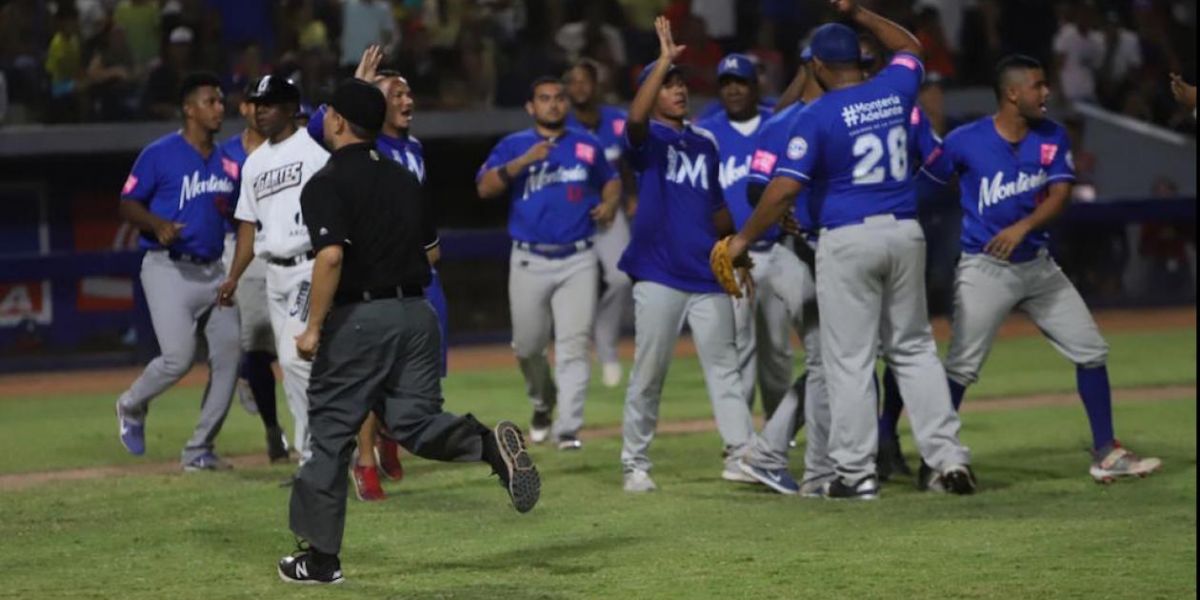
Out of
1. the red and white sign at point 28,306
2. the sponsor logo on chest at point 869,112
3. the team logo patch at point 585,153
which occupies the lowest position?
the red and white sign at point 28,306

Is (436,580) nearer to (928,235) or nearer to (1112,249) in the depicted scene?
(928,235)

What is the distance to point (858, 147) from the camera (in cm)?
938

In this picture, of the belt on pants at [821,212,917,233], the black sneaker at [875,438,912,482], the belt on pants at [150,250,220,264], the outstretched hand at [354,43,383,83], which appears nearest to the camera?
the outstretched hand at [354,43,383,83]

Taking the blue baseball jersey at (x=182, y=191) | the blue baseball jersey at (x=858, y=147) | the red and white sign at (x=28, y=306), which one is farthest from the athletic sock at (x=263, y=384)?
the red and white sign at (x=28, y=306)

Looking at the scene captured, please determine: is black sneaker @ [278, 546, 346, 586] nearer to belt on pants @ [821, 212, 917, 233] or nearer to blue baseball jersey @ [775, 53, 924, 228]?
blue baseball jersey @ [775, 53, 924, 228]

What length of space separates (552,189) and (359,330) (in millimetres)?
4745

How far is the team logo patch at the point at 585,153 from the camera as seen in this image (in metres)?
12.3

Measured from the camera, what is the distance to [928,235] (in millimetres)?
18828

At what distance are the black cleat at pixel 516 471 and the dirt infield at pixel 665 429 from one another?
13.4 ft

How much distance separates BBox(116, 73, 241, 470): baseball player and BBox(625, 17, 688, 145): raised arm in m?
2.59

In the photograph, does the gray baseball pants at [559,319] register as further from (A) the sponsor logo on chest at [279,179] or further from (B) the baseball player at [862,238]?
(A) the sponsor logo on chest at [279,179]

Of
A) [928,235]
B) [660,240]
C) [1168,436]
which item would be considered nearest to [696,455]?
[660,240]

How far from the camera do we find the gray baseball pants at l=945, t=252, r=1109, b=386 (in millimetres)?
10234

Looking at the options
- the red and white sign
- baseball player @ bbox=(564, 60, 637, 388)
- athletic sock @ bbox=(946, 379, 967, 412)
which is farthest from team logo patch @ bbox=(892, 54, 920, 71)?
the red and white sign
